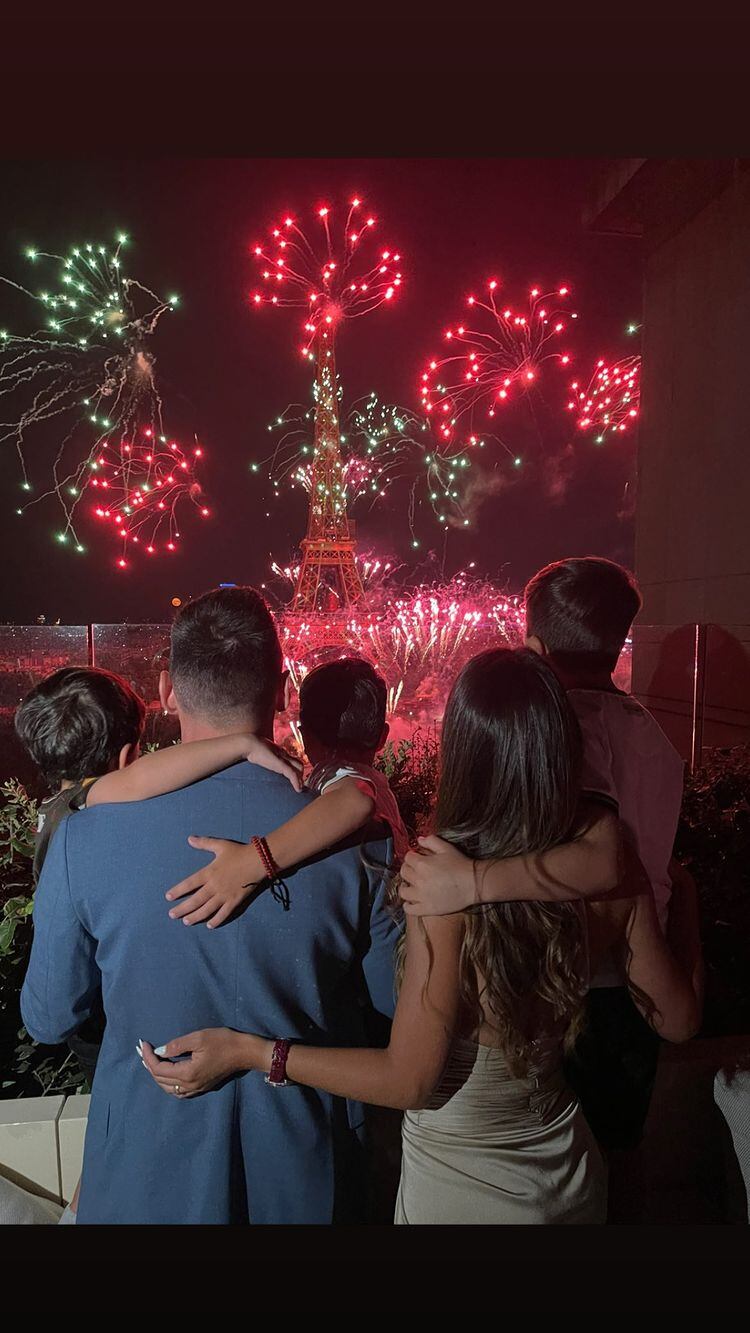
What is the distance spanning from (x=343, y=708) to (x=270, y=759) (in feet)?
3.63

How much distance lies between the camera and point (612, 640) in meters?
2.07

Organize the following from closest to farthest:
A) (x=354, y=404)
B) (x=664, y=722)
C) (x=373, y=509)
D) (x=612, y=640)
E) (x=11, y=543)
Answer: (x=612, y=640)
(x=664, y=722)
(x=354, y=404)
(x=373, y=509)
(x=11, y=543)

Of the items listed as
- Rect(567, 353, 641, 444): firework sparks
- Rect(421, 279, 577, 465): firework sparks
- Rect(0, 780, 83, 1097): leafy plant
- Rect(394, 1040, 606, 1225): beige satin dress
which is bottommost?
Rect(0, 780, 83, 1097): leafy plant

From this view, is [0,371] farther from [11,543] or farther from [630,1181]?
[11,543]

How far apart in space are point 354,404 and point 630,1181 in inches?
723

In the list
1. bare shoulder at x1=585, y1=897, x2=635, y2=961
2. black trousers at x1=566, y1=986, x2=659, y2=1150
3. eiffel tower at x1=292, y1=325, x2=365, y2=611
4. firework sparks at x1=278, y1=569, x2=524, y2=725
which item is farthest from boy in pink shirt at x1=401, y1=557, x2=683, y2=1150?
eiffel tower at x1=292, y1=325, x2=365, y2=611

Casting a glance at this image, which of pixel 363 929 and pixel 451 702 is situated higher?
pixel 451 702

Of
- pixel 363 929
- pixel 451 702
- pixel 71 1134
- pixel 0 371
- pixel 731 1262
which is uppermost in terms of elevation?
pixel 0 371

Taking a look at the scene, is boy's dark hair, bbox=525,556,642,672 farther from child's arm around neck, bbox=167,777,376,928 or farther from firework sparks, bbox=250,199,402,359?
firework sparks, bbox=250,199,402,359

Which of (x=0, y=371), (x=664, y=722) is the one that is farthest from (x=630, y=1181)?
(x=0, y=371)

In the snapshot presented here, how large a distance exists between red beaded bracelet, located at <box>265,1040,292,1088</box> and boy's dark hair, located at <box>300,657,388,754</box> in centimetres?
128

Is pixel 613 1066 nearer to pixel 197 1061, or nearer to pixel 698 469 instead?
pixel 197 1061

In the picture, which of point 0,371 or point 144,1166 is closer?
point 144,1166

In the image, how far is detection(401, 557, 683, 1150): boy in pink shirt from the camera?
149cm
